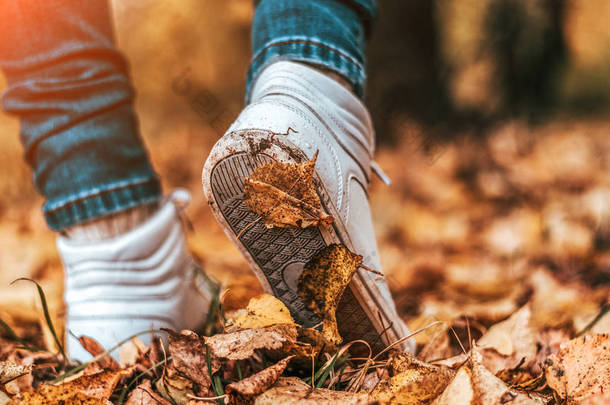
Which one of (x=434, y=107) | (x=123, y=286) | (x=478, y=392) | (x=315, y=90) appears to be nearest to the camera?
(x=478, y=392)

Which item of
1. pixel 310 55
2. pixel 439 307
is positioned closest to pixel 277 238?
pixel 310 55

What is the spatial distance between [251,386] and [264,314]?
0.38 ft

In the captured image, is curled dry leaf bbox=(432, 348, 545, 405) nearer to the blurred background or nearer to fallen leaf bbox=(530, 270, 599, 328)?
fallen leaf bbox=(530, 270, 599, 328)

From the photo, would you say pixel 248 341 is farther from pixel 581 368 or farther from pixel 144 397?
pixel 581 368

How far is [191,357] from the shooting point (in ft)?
2.15

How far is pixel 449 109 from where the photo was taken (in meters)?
2.42

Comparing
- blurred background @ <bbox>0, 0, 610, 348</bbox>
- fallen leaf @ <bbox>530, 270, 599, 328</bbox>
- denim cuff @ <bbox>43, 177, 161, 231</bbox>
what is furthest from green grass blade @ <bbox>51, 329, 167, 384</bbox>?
blurred background @ <bbox>0, 0, 610, 348</bbox>

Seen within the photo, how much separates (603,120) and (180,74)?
2.16m

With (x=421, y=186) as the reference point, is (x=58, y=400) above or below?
below

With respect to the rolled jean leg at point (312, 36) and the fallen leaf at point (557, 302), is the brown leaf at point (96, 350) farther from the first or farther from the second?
the fallen leaf at point (557, 302)

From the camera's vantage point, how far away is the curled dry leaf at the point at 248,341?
593 millimetres

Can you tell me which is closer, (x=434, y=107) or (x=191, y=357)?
(x=191, y=357)

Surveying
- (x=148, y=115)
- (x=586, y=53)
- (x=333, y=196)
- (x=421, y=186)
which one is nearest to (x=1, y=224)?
(x=148, y=115)

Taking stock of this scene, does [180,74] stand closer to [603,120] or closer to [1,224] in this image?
[1,224]
